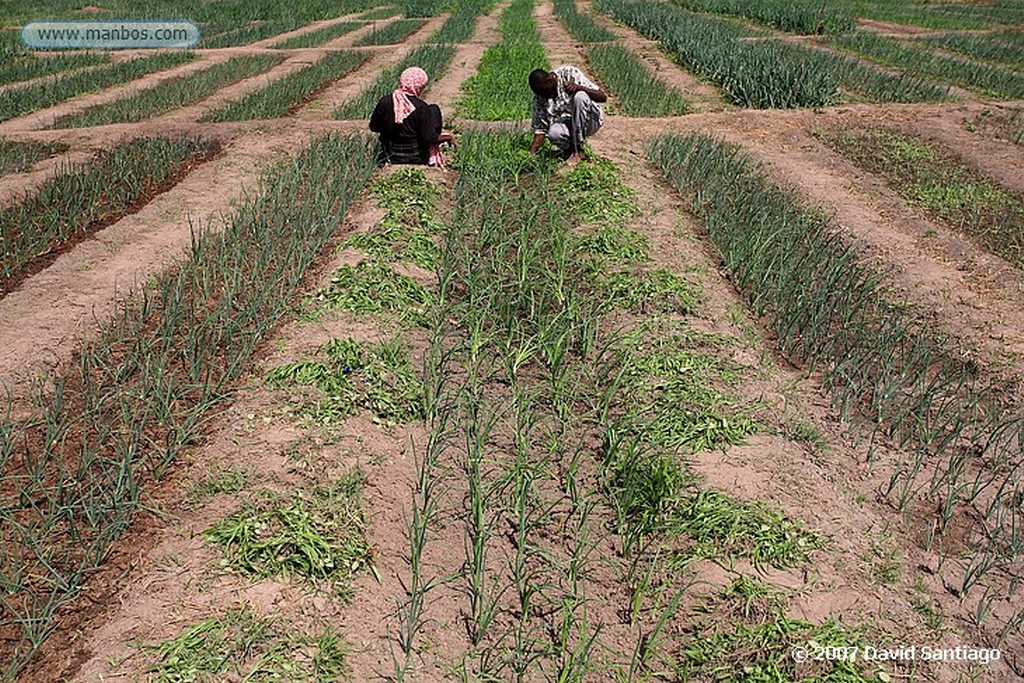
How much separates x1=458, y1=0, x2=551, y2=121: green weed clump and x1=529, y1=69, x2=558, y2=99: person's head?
196cm

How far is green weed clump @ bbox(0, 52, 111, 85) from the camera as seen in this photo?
43.0 feet

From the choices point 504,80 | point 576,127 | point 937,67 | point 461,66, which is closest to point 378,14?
Result: point 461,66

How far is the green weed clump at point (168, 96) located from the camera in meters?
9.82

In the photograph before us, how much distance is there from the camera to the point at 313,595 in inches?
104

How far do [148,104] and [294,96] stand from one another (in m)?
1.97

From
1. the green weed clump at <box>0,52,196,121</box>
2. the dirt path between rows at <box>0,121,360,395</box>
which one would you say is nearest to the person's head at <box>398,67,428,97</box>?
the dirt path between rows at <box>0,121,360,395</box>

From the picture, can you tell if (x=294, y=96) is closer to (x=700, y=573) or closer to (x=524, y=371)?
(x=524, y=371)

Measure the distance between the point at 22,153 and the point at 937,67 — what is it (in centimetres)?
1372

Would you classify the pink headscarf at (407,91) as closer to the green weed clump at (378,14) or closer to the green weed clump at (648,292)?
the green weed clump at (648,292)

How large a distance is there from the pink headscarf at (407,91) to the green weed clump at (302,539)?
4.55 metres

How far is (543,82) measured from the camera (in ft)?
21.9

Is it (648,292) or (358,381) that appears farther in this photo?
(648,292)

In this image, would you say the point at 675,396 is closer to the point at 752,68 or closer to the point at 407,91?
the point at 407,91

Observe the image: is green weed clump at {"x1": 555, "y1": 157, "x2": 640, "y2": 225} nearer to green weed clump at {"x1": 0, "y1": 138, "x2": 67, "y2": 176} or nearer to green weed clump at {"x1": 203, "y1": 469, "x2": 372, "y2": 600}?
green weed clump at {"x1": 203, "y1": 469, "x2": 372, "y2": 600}
